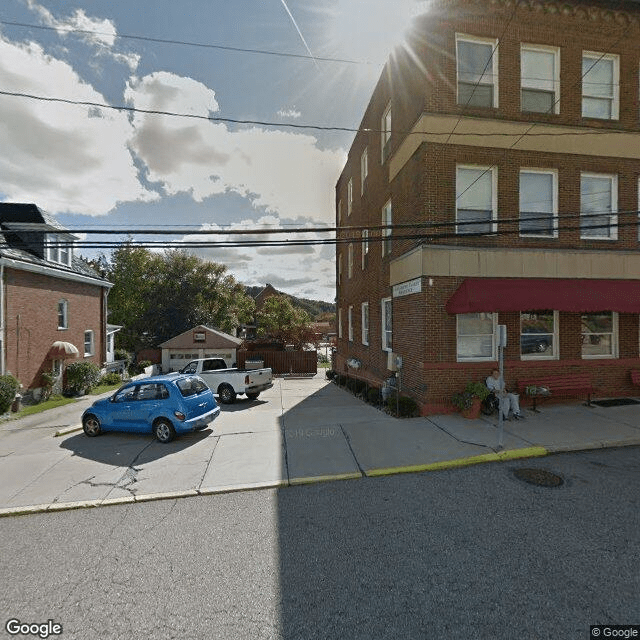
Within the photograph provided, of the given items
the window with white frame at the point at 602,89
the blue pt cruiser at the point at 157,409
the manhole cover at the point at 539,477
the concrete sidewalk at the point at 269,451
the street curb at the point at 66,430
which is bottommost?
the street curb at the point at 66,430

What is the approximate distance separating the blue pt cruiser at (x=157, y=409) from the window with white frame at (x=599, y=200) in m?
13.0

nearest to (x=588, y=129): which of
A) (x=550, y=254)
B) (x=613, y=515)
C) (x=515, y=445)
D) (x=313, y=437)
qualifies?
(x=550, y=254)

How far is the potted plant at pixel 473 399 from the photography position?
9425 millimetres

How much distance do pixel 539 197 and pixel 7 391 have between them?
20183 mm

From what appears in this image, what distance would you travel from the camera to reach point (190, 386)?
945 centimetres

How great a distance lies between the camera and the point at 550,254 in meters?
10.6

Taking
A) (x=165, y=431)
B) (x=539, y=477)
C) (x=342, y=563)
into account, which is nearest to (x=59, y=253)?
(x=165, y=431)

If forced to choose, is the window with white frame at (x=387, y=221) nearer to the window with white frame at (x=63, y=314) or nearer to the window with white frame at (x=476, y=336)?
the window with white frame at (x=476, y=336)

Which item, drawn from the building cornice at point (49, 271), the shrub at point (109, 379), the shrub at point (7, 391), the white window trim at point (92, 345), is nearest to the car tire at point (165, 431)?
the shrub at point (7, 391)

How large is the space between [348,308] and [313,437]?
46.4 feet

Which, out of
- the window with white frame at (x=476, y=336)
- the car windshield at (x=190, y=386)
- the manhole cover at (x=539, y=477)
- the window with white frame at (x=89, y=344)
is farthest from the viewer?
the window with white frame at (x=89, y=344)

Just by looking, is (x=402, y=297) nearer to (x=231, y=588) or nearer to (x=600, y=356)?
(x=600, y=356)

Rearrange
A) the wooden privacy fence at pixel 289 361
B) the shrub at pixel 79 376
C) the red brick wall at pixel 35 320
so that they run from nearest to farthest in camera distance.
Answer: the red brick wall at pixel 35 320 < the shrub at pixel 79 376 < the wooden privacy fence at pixel 289 361

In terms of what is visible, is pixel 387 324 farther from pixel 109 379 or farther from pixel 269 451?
pixel 109 379
